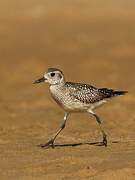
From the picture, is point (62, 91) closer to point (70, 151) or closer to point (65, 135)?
point (70, 151)

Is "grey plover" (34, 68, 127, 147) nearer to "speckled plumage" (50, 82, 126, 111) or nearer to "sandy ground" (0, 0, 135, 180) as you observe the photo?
"speckled plumage" (50, 82, 126, 111)

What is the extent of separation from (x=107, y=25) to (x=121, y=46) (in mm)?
5893

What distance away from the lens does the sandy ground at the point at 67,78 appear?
11.1 metres

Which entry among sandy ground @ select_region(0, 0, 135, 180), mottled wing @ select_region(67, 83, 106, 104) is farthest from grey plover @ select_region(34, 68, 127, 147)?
sandy ground @ select_region(0, 0, 135, 180)

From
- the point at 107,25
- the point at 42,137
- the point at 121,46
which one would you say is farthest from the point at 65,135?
the point at 107,25

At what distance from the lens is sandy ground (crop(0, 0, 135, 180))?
1112 cm

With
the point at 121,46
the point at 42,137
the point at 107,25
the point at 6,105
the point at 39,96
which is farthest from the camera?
the point at 107,25

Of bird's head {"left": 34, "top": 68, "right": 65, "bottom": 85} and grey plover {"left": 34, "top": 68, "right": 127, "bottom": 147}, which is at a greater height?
bird's head {"left": 34, "top": 68, "right": 65, "bottom": 85}

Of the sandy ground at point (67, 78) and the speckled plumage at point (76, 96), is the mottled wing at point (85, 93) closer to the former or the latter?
the speckled plumage at point (76, 96)

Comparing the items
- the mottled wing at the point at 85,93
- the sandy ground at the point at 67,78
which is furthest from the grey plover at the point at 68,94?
the sandy ground at the point at 67,78

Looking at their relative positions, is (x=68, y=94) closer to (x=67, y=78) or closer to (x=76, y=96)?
(x=76, y=96)

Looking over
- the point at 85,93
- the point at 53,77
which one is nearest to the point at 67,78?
the point at 85,93

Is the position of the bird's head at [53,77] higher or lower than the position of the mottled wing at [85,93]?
higher

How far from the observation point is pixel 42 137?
49.4ft
